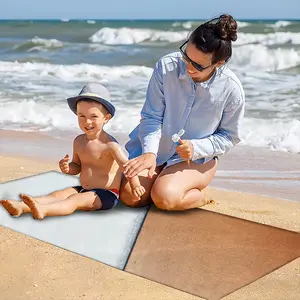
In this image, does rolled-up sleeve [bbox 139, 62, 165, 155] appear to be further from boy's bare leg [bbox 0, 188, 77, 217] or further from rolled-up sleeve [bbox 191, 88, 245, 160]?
boy's bare leg [bbox 0, 188, 77, 217]

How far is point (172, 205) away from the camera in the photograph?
3.28 metres

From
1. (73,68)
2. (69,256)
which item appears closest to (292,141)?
(69,256)

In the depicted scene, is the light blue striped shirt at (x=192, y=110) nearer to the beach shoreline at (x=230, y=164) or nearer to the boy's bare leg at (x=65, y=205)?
the boy's bare leg at (x=65, y=205)

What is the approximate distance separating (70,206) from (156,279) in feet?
2.66

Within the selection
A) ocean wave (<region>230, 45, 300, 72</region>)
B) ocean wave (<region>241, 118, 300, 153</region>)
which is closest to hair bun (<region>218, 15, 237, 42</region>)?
ocean wave (<region>241, 118, 300, 153</region>)

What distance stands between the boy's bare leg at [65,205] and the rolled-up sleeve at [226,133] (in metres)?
0.58

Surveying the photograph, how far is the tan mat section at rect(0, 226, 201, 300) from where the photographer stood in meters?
2.37

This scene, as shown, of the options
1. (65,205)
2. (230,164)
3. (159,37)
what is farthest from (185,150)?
(159,37)

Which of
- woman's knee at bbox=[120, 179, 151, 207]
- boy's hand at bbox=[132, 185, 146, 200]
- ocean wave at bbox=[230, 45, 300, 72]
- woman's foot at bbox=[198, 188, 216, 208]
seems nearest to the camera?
boy's hand at bbox=[132, 185, 146, 200]

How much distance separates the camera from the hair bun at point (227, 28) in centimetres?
295

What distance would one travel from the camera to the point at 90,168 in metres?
3.34

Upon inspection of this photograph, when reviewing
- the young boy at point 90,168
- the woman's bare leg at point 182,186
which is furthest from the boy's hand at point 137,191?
the woman's bare leg at point 182,186

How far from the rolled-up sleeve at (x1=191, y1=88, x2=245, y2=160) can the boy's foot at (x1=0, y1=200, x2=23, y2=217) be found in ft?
3.04

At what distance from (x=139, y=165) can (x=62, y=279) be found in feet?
2.53
